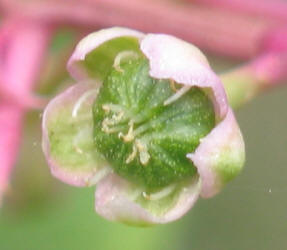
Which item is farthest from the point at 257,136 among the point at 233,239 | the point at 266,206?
the point at 233,239

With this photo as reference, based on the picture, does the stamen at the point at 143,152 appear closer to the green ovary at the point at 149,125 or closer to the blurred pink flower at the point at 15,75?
the green ovary at the point at 149,125

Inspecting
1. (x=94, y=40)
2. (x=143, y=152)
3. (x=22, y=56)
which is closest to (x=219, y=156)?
(x=143, y=152)

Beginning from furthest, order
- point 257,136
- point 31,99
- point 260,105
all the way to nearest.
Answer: point 260,105, point 257,136, point 31,99

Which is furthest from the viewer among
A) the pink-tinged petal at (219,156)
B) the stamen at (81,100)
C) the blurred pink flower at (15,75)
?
the blurred pink flower at (15,75)

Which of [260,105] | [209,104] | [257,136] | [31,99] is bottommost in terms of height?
[260,105]

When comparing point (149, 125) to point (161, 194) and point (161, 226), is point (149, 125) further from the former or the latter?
point (161, 226)

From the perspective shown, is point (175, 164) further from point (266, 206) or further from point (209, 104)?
point (266, 206)

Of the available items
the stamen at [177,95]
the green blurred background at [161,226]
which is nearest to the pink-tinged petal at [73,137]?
the stamen at [177,95]

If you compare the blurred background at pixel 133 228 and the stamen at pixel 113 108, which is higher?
the stamen at pixel 113 108
